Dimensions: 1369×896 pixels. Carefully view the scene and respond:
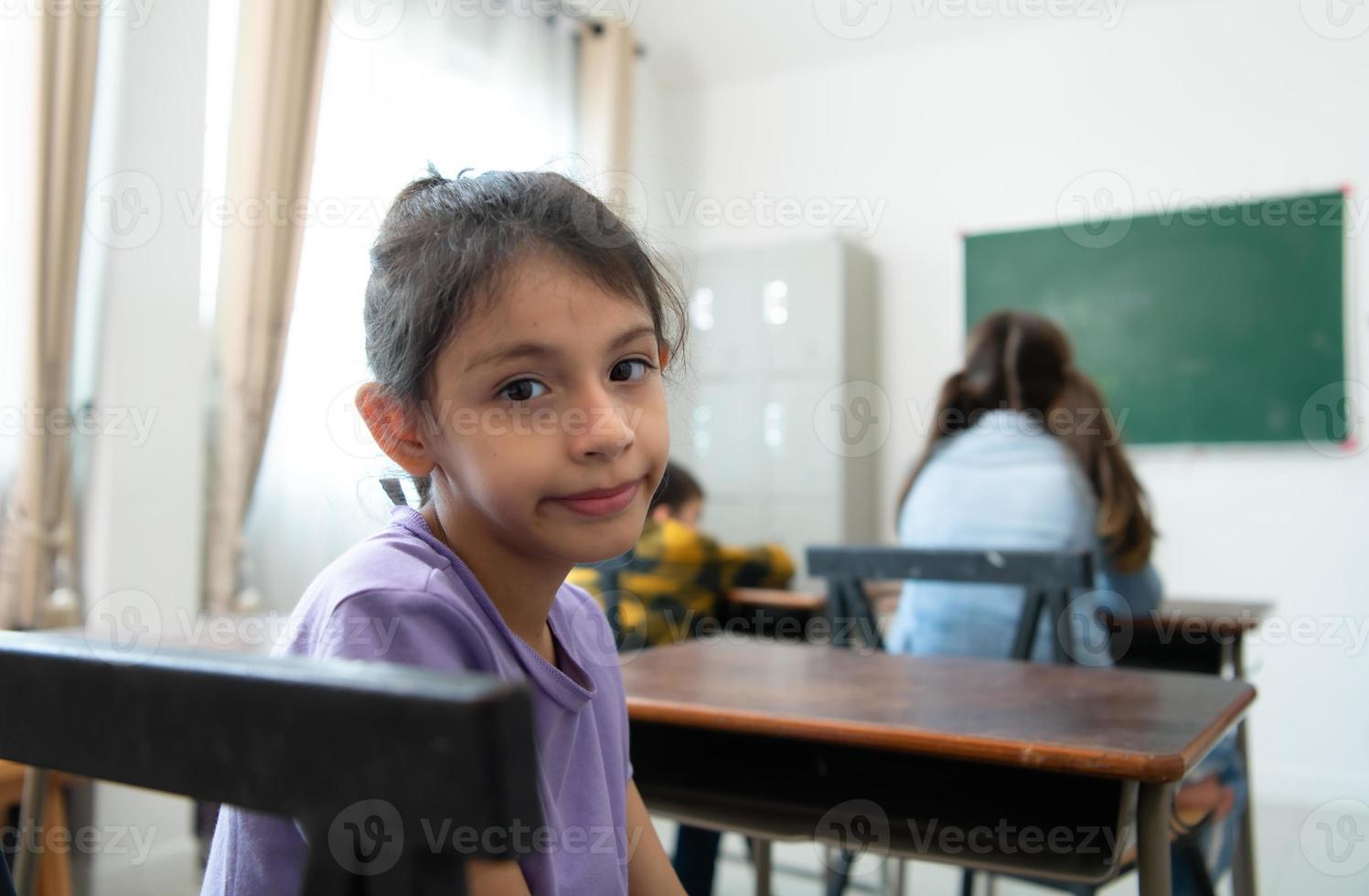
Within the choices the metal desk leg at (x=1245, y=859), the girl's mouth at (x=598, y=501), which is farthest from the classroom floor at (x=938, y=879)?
the girl's mouth at (x=598, y=501)

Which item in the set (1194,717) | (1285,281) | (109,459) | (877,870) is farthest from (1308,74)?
(109,459)

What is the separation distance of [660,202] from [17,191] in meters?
3.26

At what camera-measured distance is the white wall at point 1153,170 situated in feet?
13.0

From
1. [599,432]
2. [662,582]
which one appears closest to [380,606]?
[599,432]

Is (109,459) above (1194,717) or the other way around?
above

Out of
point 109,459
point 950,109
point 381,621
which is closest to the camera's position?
point 381,621

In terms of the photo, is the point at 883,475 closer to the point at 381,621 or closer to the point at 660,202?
the point at 660,202

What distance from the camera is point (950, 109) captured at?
15.8ft

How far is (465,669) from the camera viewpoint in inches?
28.4

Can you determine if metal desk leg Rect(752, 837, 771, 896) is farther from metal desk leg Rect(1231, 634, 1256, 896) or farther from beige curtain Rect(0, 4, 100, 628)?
beige curtain Rect(0, 4, 100, 628)

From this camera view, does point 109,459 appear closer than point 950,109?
Yes

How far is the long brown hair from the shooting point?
2176mm

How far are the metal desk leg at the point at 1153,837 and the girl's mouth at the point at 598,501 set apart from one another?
0.58 meters

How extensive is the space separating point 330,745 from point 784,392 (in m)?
4.50
